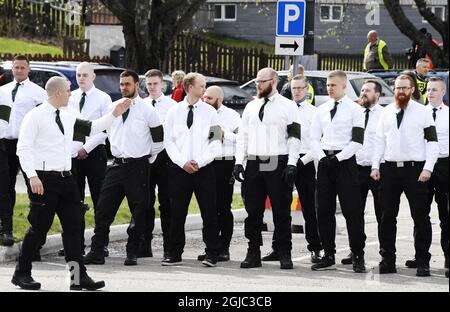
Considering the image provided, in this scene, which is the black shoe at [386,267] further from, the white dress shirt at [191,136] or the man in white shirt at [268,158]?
the white dress shirt at [191,136]

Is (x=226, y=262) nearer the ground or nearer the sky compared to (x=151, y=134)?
nearer the ground

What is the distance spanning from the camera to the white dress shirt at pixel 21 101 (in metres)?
14.0

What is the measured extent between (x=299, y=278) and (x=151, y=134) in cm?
234

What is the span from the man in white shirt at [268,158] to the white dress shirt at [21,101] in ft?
8.93

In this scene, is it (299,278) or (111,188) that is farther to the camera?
(111,188)

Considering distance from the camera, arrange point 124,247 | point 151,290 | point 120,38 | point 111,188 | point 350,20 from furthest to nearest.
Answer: point 350,20, point 120,38, point 124,247, point 111,188, point 151,290

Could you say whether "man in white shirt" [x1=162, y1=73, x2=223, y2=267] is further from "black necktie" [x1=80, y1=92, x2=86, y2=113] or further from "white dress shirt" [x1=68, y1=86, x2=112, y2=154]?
"black necktie" [x1=80, y1=92, x2=86, y2=113]

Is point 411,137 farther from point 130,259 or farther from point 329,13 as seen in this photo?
point 329,13

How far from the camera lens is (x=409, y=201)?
12250mm

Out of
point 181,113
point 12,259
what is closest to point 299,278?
point 181,113

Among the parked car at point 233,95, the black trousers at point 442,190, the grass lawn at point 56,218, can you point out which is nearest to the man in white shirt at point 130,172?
the grass lawn at point 56,218

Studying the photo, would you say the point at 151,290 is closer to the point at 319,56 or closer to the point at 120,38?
the point at 319,56

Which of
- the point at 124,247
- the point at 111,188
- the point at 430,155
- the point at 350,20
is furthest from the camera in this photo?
the point at 350,20

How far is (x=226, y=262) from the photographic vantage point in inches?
523
